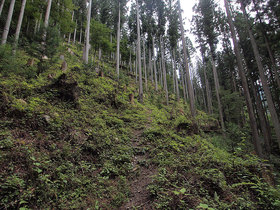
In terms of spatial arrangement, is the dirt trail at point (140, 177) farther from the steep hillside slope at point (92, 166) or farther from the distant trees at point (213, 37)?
the distant trees at point (213, 37)

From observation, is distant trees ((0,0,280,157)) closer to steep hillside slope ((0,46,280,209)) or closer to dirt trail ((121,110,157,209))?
steep hillside slope ((0,46,280,209))

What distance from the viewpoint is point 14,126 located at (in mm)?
3893

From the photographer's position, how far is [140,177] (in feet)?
14.0

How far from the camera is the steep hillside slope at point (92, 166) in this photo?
285 cm

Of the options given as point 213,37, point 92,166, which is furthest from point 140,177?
point 213,37

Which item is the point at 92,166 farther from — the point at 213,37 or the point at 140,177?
the point at 213,37

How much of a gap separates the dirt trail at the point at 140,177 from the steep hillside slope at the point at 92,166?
0.02m

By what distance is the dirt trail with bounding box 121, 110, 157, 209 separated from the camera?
126 inches

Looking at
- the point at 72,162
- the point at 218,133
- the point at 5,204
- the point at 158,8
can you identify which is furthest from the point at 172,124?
the point at 158,8

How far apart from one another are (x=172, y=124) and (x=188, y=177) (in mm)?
5151

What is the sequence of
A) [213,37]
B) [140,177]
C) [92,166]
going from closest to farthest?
1. [92,166]
2. [140,177]
3. [213,37]

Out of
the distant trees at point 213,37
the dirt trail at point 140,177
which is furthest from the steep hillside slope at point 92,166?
the distant trees at point 213,37

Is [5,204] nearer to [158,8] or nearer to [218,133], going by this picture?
[218,133]

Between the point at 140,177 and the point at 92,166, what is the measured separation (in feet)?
5.06
